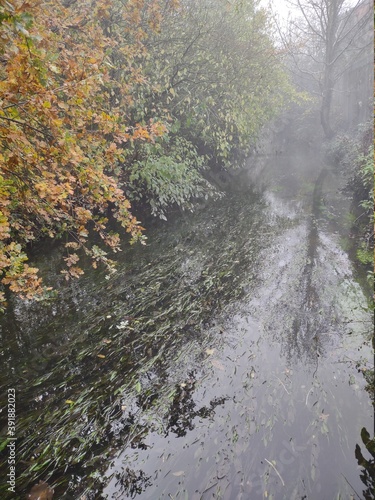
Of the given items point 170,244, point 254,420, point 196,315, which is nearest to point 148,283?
point 196,315

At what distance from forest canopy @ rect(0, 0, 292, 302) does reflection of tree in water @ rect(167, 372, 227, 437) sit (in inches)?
85.9

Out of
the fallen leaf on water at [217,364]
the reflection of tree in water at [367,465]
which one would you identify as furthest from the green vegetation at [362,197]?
the fallen leaf on water at [217,364]

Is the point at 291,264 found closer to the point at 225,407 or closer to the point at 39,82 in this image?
the point at 225,407

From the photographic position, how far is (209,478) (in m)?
3.25

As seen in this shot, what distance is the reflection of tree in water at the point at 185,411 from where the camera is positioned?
3857 mm

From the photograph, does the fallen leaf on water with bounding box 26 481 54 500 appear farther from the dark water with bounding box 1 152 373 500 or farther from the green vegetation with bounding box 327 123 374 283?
the green vegetation with bounding box 327 123 374 283

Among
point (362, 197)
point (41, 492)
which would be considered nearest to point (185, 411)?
point (41, 492)

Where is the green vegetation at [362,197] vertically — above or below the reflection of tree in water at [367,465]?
above

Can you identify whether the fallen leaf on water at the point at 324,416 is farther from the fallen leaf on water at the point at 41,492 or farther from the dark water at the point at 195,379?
the fallen leaf on water at the point at 41,492

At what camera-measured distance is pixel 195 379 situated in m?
4.56

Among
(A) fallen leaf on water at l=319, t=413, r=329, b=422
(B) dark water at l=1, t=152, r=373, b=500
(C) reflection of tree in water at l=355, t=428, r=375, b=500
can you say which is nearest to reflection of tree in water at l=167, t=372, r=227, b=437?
(B) dark water at l=1, t=152, r=373, b=500

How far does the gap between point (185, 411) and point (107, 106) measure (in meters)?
7.70

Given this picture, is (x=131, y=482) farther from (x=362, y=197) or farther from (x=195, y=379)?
(x=362, y=197)

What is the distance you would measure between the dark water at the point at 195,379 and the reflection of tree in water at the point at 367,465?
0.07m
